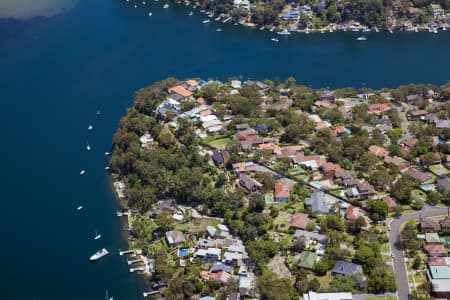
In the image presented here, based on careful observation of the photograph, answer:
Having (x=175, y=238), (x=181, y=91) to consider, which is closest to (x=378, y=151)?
(x=175, y=238)

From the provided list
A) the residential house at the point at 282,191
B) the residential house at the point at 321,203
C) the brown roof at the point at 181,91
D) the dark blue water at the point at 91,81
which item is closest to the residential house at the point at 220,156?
the residential house at the point at 282,191

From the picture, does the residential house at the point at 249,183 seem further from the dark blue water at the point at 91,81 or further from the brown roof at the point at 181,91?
the brown roof at the point at 181,91

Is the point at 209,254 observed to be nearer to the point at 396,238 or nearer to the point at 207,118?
the point at 396,238

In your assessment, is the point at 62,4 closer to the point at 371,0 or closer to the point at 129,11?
the point at 129,11

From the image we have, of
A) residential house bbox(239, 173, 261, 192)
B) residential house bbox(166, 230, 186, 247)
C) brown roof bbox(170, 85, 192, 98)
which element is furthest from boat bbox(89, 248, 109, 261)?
brown roof bbox(170, 85, 192, 98)

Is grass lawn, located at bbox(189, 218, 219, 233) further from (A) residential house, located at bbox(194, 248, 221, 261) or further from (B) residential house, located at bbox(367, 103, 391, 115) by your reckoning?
(B) residential house, located at bbox(367, 103, 391, 115)
